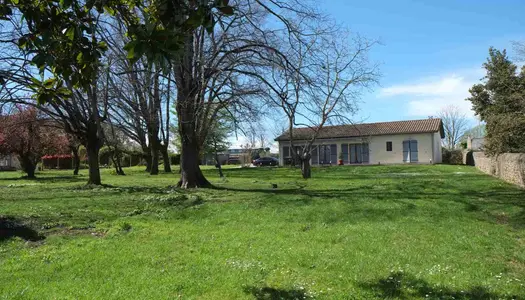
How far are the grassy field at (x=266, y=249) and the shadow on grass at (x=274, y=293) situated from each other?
13 mm

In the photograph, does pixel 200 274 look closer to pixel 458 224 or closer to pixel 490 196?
pixel 458 224

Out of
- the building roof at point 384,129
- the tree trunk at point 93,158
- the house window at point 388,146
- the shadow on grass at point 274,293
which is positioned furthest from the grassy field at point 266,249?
the house window at point 388,146

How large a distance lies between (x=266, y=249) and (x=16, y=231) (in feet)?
17.6

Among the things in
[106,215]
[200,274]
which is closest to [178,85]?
[106,215]

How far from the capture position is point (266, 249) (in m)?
7.60

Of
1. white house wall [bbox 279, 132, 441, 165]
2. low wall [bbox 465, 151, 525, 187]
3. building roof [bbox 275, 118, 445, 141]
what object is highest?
building roof [bbox 275, 118, 445, 141]

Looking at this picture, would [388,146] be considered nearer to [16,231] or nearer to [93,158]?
[93,158]

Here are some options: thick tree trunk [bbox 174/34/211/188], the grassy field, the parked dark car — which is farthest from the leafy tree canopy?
the parked dark car

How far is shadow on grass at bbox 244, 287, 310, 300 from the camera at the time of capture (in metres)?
5.16

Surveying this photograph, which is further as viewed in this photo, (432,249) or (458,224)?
(458,224)

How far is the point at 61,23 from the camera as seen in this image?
4691 millimetres

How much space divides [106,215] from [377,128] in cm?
4080

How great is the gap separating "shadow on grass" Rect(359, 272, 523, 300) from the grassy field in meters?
0.02

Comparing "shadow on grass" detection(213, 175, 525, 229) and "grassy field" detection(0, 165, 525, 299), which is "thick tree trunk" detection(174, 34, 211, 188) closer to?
"grassy field" detection(0, 165, 525, 299)
